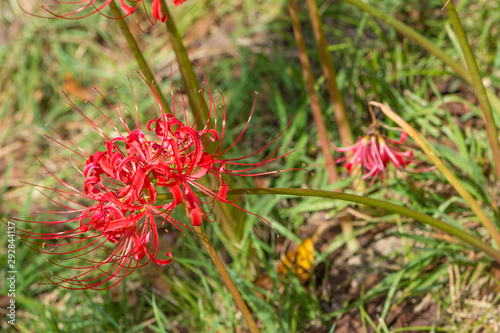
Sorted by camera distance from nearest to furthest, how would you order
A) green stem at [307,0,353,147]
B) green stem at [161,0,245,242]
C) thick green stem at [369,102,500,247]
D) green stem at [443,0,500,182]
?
green stem at [443,0,500,182] < thick green stem at [369,102,500,247] < green stem at [161,0,245,242] < green stem at [307,0,353,147]

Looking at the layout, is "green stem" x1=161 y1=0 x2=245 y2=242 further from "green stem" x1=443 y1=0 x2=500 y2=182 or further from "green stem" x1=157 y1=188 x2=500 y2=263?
"green stem" x1=443 y1=0 x2=500 y2=182

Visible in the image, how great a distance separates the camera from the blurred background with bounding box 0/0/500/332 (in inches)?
88.3

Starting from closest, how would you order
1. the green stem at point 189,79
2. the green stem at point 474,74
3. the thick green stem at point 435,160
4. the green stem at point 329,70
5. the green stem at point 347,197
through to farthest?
the green stem at point 347,197 → the green stem at point 474,74 → the thick green stem at point 435,160 → the green stem at point 189,79 → the green stem at point 329,70

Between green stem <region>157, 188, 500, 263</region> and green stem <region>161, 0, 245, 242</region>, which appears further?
green stem <region>161, 0, 245, 242</region>

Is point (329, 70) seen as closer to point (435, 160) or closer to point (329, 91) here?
point (329, 91)

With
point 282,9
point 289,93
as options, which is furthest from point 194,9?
point 289,93

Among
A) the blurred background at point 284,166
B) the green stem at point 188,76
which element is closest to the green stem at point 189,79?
the green stem at point 188,76

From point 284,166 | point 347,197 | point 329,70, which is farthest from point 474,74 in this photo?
point 284,166

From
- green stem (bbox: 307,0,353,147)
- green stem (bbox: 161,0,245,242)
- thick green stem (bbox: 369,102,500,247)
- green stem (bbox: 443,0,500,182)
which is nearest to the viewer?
green stem (bbox: 443,0,500,182)

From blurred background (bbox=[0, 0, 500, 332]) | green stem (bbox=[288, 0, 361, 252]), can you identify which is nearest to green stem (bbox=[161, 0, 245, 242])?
blurred background (bbox=[0, 0, 500, 332])

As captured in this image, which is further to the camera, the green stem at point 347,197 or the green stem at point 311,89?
the green stem at point 311,89

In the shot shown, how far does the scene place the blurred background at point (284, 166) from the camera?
2.24 metres

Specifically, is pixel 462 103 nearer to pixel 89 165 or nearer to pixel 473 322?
pixel 473 322

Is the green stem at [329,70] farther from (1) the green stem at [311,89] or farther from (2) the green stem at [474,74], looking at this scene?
(2) the green stem at [474,74]
